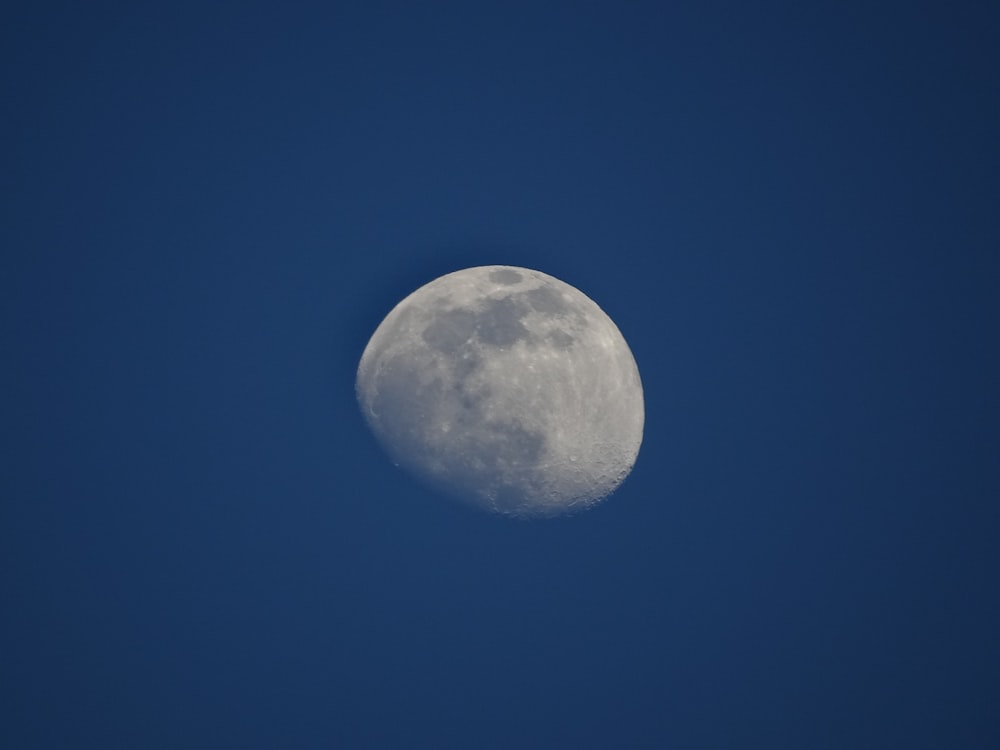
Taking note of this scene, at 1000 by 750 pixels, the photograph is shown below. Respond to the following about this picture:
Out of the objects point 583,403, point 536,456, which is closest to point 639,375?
point 583,403

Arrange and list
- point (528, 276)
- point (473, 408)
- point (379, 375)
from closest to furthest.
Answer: point (473, 408), point (379, 375), point (528, 276)

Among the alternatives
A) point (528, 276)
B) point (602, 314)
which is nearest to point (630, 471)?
point (602, 314)

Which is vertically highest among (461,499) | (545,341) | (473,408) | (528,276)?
(528,276)

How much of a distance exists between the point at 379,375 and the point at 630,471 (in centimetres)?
402

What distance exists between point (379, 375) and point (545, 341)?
2436mm

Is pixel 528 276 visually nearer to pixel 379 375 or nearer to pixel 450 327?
pixel 450 327

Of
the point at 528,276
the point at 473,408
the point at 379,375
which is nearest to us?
the point at 473,408

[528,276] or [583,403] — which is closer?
[583,403]

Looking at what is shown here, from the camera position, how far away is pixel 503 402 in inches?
392

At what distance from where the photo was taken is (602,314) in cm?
1177

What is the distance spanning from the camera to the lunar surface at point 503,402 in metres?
10.0

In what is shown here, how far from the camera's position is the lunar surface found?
10000mm

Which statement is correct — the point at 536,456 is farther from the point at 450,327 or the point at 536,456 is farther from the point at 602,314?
the point at 602,314

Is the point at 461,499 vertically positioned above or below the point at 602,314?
below
